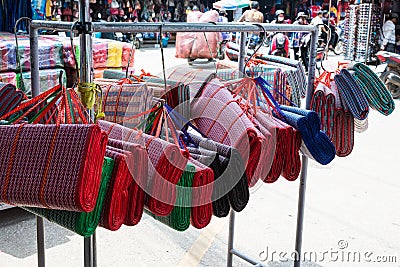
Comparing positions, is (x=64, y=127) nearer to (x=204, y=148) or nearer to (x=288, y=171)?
(x=204, y=148)

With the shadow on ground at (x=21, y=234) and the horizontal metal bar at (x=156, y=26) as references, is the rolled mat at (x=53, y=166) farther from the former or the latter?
the shadow on ground at (x=21, y=234)

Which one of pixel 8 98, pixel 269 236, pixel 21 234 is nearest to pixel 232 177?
pixel 8 98

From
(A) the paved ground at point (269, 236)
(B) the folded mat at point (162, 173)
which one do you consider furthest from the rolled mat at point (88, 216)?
(A) the paved ground at point (269, 236)

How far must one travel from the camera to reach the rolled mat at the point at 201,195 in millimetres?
1248

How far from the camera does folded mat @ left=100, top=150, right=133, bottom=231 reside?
114cm

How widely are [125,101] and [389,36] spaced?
1112 centimetres

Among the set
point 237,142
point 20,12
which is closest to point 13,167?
point 237,142

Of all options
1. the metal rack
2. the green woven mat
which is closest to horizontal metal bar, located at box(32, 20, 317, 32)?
the metal rack

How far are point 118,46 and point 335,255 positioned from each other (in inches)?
140

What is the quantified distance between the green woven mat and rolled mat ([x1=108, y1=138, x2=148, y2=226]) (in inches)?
3.4

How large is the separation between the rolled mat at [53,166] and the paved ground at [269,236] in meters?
1.64

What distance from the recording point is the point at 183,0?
17.3 meters

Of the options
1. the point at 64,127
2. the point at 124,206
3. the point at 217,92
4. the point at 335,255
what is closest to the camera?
the point at 64,127

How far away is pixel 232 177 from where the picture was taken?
4.36 ft
